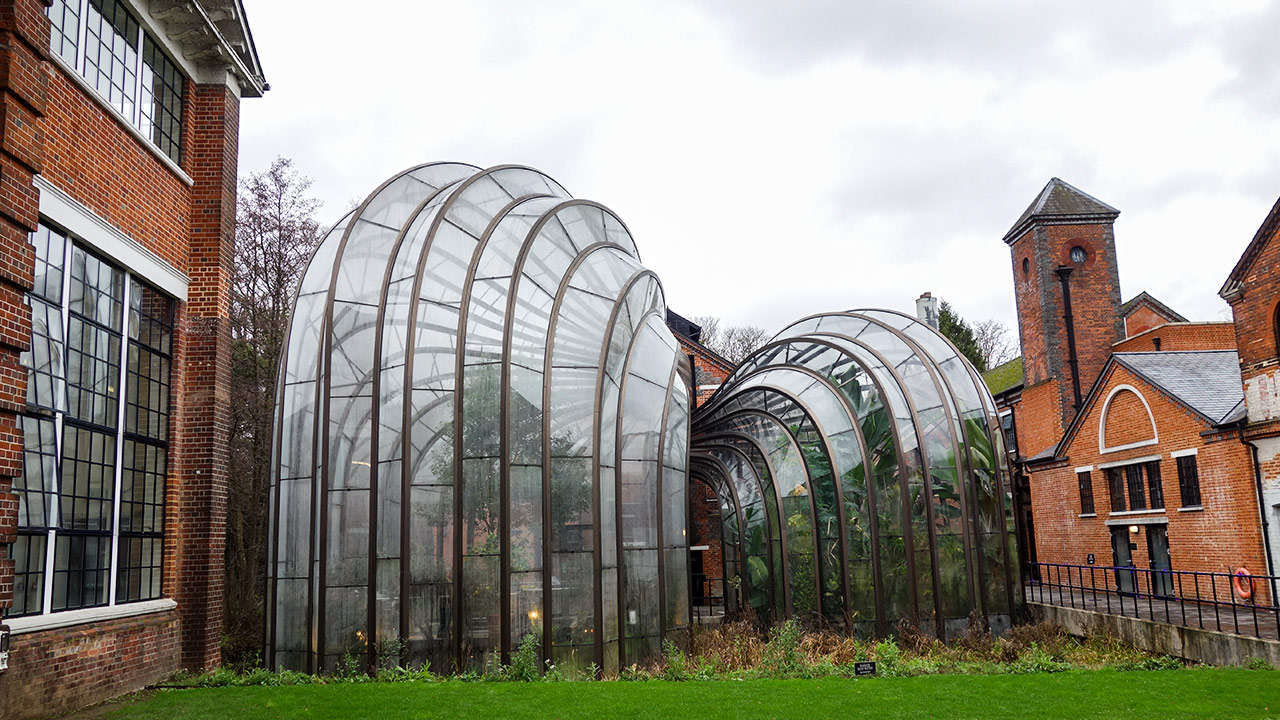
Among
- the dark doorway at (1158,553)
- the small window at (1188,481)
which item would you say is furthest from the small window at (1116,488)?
the small window at (1188,481)

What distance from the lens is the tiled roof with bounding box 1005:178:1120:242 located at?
95.9ft

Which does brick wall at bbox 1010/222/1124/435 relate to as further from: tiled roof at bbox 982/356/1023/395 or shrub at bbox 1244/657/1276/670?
shrub at bbox 1244/657/1276/670

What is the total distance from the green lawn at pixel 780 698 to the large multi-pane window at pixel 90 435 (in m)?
1.73

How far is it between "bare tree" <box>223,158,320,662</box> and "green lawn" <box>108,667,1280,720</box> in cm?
1108

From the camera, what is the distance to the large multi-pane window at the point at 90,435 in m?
9.47

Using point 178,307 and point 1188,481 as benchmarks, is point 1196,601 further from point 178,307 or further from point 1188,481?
point 178,307

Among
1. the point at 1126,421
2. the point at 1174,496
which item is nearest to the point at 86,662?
the point at 1174,496

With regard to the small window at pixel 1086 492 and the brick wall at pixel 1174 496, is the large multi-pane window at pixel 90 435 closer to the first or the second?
the brick wall at pixel 1174 496

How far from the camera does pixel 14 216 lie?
21.3 feet

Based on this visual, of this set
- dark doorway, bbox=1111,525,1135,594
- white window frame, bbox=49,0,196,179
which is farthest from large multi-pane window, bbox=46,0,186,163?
dark doorway, bbox=1111,525,1135,594

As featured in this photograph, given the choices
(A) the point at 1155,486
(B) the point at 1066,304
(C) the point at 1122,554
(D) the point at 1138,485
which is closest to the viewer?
(A) the point at 1155,486

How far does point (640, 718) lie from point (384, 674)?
4.11 meters

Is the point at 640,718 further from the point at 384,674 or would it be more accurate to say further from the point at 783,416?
the point at 783,416

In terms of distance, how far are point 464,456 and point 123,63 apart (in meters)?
7.11
